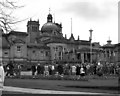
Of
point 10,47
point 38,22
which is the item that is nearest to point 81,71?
point 10,47

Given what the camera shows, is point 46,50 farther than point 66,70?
Yes

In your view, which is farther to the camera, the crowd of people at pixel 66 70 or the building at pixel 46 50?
the building at pixel 46 50

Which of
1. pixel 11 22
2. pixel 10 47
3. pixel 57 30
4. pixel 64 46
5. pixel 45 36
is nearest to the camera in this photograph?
pixel 11 22

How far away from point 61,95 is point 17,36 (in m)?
64.6

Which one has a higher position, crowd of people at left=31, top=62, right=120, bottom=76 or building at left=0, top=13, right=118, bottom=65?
building at left=0, top=13, right=118, bottom=65

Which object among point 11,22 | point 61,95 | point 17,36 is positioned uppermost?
point 17,36

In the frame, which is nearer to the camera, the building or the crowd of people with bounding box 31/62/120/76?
the crowd of people with bounding box 31/62/120/76

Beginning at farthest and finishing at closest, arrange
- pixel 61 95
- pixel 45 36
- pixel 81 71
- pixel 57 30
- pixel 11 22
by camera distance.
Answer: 1. pixel 57 30
2. pixel 45 36
3. pixel 81 71
4. pixel 11 22
5. pixel 61 95

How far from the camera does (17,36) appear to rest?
262 ft

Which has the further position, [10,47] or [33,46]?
[33,46]

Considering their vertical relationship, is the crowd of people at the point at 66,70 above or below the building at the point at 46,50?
below

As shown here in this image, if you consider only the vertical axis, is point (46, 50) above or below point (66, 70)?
above

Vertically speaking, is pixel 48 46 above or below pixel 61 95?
above

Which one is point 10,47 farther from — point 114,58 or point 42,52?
point 114,58
